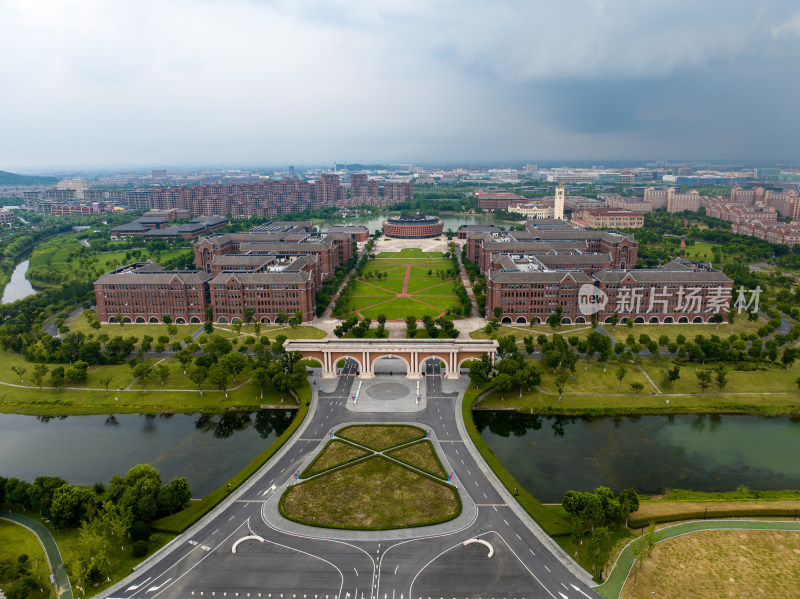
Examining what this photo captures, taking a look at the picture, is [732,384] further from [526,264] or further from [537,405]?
[526,264]

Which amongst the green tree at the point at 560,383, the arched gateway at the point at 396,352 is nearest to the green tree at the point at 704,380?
the green tree at the point at 560,383

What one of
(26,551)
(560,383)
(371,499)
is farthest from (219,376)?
(560,383)

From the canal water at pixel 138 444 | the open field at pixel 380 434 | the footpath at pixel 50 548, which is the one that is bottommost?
the canal water at pixel 138 444

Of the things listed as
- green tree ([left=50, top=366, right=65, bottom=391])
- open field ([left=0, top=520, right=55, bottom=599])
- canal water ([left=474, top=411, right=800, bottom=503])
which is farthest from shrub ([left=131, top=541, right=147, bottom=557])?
green tree ([left=50, top=366, right=65, bottom=391])

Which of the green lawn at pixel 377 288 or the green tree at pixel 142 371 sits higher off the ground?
the green lawn at pixel 377 288

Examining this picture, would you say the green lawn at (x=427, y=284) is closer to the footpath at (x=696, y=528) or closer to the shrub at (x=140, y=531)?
the footpath at (x=696, y=528)
